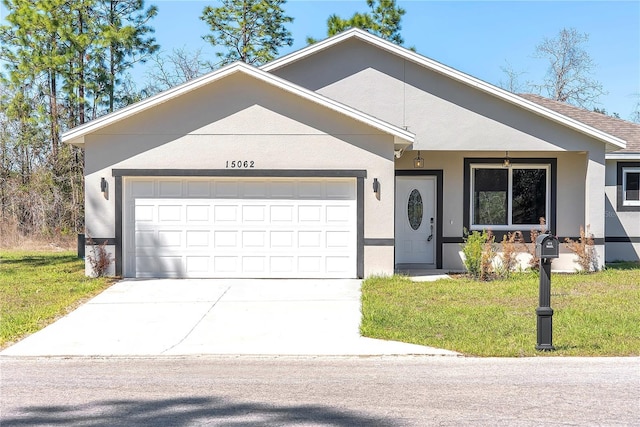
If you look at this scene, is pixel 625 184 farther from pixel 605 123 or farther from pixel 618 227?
pixel 605 123

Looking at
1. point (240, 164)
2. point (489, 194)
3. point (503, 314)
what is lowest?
point (503, 314)

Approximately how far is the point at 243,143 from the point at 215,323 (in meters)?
5.23

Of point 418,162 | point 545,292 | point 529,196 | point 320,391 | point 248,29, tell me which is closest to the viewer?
point 320,391

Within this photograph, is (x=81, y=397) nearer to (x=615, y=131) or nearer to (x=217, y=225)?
(x=217, y=225)

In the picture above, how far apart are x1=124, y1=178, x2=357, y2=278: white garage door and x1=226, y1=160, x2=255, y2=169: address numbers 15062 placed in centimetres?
32

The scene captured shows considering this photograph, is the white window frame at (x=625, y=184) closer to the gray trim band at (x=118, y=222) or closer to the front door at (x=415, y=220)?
the front door at (x=415, y=220)

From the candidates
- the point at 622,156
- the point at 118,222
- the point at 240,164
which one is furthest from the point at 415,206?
the point at 118,222

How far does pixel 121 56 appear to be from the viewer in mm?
27547

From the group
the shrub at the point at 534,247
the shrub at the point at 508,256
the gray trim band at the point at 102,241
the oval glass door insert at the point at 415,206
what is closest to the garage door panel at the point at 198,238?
the gray trim band at the point at 102,241

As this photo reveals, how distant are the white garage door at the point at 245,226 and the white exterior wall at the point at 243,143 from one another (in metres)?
0.42

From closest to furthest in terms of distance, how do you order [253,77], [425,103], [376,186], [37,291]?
1. [37,291]
2. [253,77]
3. [376,186]
4. [425,103]

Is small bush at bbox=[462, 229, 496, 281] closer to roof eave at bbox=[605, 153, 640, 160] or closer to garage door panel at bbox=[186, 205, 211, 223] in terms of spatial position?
roof eave at bbox=[605, 153, 640, 160]

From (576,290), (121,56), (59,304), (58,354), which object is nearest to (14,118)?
(121,56)

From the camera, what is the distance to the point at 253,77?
1392cm
